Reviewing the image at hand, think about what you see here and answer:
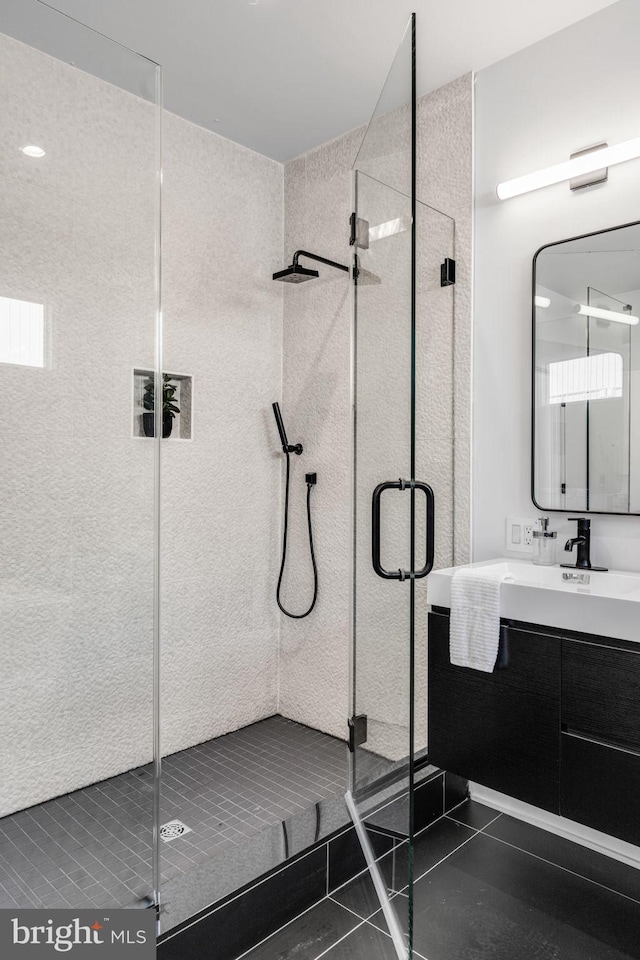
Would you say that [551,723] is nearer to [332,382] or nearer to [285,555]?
[285,555]

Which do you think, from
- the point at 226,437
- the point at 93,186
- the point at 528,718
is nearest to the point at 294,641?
the point at 226,437

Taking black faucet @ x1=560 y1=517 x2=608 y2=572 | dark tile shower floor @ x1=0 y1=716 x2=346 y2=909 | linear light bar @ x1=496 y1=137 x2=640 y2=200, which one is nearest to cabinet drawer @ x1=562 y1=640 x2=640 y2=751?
black faucet @ x1=560 y1=517 x2=608 y2=572

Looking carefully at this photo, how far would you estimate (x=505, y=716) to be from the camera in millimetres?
1896

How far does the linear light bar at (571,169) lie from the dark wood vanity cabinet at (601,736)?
1.45 m

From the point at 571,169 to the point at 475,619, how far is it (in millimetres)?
1467

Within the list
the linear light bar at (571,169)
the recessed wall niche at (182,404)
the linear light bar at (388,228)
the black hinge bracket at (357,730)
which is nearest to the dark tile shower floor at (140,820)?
the black hinge bracket at (357,730)

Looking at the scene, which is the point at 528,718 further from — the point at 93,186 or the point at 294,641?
the point at 93,186

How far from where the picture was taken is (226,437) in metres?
2.76

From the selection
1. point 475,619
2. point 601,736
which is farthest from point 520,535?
point 601,736

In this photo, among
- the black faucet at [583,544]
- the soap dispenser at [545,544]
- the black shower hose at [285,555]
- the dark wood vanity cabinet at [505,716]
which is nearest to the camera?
the dark wood vanity cabinet at [505,716]

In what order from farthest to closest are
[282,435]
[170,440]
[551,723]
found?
[282,435]
[170,440]
[551,723]

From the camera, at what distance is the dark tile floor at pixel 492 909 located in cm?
159

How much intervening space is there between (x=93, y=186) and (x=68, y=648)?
1.14m

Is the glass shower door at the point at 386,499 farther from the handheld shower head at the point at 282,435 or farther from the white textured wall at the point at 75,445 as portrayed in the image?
the handheld shower head at the point at 282,435
